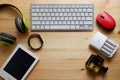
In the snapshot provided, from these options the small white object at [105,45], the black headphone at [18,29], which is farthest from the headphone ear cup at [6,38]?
the small white object at [105,45]

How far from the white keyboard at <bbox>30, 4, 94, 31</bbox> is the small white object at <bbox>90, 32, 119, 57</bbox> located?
0.20 feet

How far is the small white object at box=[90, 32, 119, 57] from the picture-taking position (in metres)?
1.46

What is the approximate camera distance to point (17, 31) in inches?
59.2

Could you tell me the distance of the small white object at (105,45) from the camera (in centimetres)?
146

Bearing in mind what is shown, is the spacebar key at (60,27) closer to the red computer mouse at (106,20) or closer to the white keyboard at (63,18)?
the white keyboard at (63,18)

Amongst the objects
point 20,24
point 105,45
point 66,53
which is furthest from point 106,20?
point 20,24

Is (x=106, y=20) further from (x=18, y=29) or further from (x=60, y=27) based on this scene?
(x=18, y=29)

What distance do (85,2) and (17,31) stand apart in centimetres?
32

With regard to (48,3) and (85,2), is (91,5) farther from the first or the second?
(48,3)

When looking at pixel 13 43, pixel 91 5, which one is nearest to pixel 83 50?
pixel 91 5

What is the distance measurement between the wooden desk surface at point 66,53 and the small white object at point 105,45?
1.0 inches

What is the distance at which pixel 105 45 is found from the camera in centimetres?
147

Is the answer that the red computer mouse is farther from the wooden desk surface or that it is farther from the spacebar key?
the spacebar key

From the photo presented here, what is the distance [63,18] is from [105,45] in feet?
0.70
